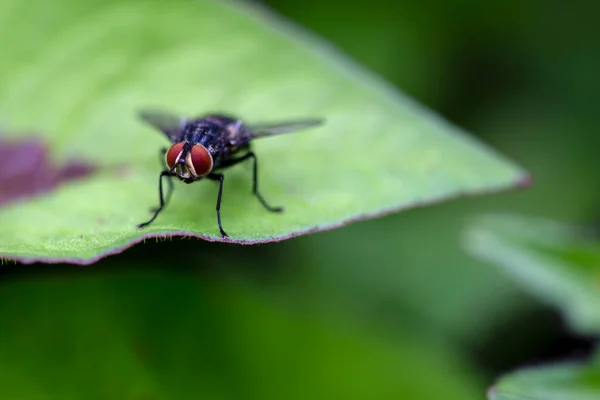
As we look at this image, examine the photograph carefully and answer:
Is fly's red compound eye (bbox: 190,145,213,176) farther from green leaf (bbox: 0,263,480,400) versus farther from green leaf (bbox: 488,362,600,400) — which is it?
green leaf (bbox: 488,362,600,400)

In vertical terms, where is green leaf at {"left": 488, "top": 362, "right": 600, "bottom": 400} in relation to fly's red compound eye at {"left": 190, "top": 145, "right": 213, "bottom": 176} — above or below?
above

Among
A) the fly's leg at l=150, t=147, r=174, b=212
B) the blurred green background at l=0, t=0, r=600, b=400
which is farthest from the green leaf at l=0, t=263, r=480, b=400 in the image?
the fly's leg at l=150, t=147, r=174, b=212

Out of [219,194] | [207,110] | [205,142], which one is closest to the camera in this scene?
[219,194]

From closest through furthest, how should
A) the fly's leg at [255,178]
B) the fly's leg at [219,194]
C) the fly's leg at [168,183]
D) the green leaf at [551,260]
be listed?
the fly's leg at [219,194]
the fly's leg at [255,178]
the fly's leg at [168,183]
the green leaf at [551,260]

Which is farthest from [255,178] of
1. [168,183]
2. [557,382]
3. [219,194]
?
[557,382]

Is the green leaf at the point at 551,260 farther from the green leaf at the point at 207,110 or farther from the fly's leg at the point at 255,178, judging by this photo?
the fly's leg at the point at 255,178

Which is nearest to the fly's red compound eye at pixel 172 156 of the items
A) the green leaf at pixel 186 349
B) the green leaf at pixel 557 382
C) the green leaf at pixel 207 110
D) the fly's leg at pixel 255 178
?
the green leaf at pixel 207 110

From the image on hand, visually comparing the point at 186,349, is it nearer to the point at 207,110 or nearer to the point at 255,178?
the point at 255,178
